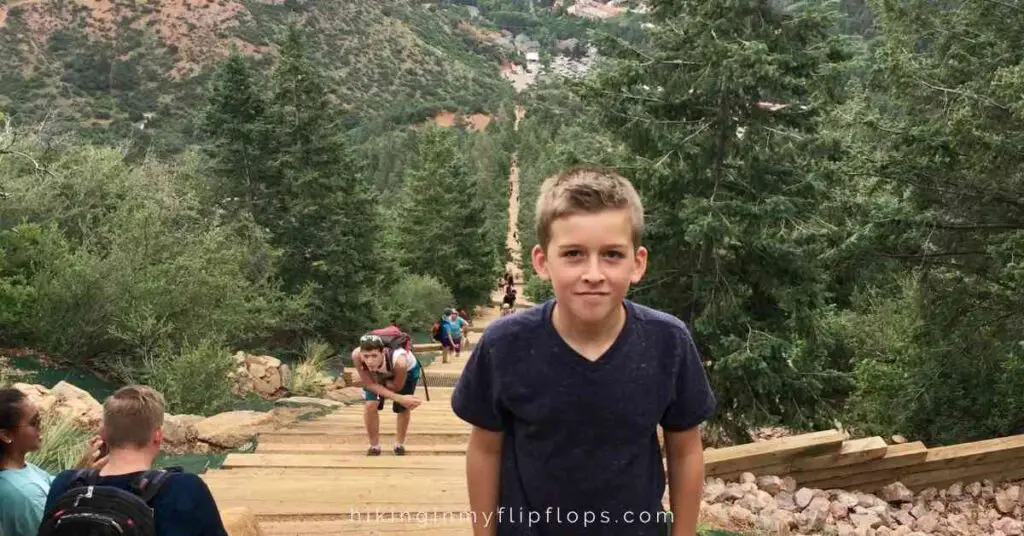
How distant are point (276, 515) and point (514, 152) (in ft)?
311

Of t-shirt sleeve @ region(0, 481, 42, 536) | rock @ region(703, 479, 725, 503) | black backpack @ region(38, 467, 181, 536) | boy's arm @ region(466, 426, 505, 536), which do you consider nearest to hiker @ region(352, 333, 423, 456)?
rock @ region(703, 479, 725, 503)

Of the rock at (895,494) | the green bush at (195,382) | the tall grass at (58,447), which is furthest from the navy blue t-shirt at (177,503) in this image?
the green bush at (195,382)

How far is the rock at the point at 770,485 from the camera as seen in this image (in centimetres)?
655

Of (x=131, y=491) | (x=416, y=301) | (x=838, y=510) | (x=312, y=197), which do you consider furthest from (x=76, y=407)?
(x=416, y=301)

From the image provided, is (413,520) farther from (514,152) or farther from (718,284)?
(514,152)

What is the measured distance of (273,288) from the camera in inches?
811

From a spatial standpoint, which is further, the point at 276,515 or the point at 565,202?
the point at 276,515

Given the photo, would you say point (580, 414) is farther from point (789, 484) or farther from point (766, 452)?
point (789, 484)

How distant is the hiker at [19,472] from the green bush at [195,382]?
8.20 meters

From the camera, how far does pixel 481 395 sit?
2.17 meters

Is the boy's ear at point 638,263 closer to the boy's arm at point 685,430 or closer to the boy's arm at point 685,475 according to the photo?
the boy's arm at point 685,430

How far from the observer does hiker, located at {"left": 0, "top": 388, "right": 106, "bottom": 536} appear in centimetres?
314

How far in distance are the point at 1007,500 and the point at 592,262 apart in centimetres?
710

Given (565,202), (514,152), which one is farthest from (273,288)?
(514,152)
